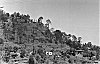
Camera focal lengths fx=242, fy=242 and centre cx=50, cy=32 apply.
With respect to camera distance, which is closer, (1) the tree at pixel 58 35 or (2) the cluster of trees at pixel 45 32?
(2) the cluster of trees at pixel 45 32

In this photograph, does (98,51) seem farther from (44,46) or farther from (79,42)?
(44,46)

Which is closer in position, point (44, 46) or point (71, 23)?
point (71, 23)

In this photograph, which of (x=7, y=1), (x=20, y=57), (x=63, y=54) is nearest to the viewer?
(x=7, y=1)

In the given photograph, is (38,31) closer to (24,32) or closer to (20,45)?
(24,32)

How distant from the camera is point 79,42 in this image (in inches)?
423

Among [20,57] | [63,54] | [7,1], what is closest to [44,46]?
[63,54]

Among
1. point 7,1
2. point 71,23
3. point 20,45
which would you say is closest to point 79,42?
point 20,45

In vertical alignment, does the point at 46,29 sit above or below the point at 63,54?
above

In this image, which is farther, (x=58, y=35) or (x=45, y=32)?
(x=45, y=32)

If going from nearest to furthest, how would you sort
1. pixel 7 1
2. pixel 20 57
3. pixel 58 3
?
1. pixel 7 1
2. pixel 58 3
3. pixel 20 57

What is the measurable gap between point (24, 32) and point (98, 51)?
3179 millimetres

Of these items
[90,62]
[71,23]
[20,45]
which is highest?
[71,23]

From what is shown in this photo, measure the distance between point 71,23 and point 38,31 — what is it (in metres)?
5.00

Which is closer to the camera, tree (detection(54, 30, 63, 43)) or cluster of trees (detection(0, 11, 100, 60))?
cluster of trees (detection(0, 11, 100, 60))
